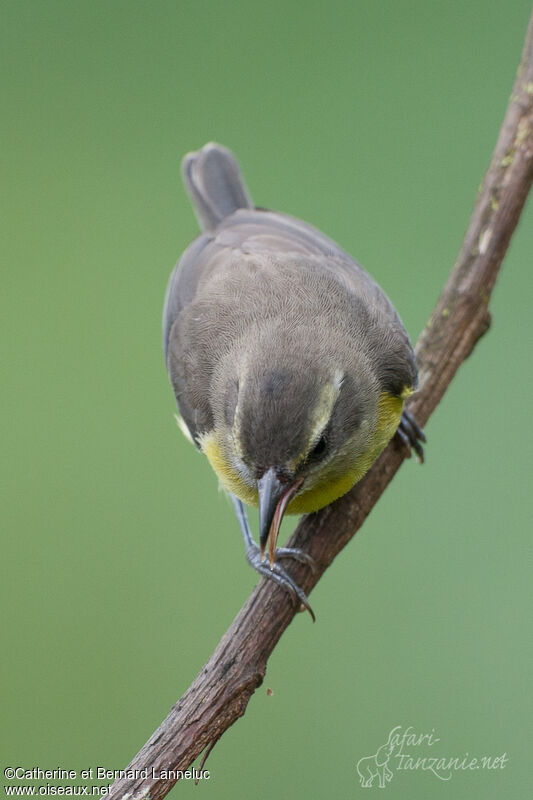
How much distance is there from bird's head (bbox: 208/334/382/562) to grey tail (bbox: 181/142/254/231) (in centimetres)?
134

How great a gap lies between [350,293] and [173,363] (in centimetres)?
69

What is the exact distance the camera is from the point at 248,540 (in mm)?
3662

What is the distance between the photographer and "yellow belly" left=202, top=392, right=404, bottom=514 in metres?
3.04

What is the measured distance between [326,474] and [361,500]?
15.4 inches

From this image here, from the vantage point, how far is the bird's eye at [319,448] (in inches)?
107

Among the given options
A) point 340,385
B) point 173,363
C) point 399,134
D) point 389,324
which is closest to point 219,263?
point 173,363

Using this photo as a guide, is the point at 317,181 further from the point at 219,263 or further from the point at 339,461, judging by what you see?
the point at 339,461

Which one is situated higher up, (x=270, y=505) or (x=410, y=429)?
(x=270, y=505)

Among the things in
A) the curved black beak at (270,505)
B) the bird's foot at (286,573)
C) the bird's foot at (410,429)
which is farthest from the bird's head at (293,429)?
the bird's foot at (410,429)

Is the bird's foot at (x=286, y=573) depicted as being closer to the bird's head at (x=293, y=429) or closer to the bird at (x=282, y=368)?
the bird at (x=282, y=368)

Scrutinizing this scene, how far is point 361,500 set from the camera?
3314 millimetres

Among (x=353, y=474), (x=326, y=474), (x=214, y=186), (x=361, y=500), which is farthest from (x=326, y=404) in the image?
(x=214, y=186)

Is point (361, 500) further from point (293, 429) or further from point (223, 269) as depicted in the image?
point (223, 269)

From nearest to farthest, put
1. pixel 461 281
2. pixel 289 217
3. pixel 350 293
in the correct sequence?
1. pixel 350 293
2. pixel 461 281
3. pixel 289 217
